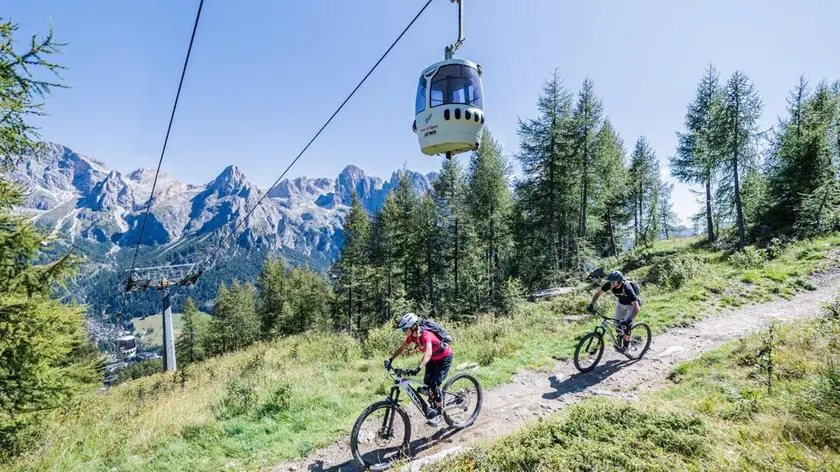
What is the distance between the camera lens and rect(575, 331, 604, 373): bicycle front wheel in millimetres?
9688

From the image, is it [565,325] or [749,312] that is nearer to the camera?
[749,312]

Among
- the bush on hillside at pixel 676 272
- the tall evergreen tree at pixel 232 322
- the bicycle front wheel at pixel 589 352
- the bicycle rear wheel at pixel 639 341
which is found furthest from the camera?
the tall evergreen tree at pixel 232 322

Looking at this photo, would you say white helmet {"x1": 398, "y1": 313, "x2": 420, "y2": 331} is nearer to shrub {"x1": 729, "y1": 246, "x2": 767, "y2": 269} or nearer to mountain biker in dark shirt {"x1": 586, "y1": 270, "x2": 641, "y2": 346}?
mountain biker in dark shirt {"x1": 586, "y1": 270, "x2": 641, "y2": 346}

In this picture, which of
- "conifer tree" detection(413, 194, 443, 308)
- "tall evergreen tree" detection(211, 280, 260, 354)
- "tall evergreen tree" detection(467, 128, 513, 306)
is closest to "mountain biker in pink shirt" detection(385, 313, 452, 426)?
"tall evergreen tree" detection(467, 128, 513, 306)

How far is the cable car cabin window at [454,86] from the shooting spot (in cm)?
854

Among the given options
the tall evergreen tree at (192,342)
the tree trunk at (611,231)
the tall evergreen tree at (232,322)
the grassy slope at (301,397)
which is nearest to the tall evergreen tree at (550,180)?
the tree trunk at (611,231)

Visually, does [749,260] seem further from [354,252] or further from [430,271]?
[354,252]

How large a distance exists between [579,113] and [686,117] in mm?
12816

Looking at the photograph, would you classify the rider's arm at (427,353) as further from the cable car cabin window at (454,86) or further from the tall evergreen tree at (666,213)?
the tall evergreen tree at (666,213)

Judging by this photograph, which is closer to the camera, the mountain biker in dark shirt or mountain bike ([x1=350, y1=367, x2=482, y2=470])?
mountain bike ([x1=350, y1=367, x2=482, y2=470])

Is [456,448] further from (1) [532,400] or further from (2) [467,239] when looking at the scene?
(2) [467,239]

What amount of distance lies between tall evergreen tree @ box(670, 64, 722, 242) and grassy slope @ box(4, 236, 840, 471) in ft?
49.4

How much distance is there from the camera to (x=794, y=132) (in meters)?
28.6

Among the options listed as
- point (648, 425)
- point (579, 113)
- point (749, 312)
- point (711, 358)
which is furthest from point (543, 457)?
point (579, 113)
